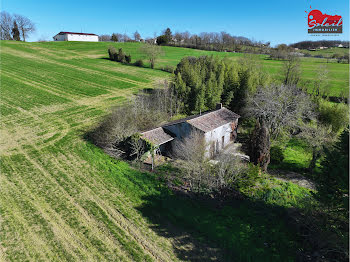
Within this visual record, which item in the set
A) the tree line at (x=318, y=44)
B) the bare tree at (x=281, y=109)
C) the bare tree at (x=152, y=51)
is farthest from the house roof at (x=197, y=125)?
the tree line at (x=318, y=44)

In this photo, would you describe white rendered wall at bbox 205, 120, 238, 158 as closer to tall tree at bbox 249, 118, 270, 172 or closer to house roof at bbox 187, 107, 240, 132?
house roof at bbox 187, 107, 240, 132

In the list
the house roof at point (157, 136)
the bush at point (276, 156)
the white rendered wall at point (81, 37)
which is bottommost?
the bush at point (276, 156)

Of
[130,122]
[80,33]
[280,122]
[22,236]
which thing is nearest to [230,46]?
[80,33]

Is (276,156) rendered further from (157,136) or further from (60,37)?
(60,37)

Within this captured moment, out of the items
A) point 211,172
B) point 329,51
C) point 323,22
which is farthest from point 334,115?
point 329,51

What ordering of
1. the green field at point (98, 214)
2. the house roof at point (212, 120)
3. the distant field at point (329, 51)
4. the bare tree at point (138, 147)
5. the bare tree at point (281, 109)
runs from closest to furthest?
the green field at point (98, 214)
the bare tree at point (138, 147)
the house roof at point (212, 120)
the bare tree at point (281, 109)
the distant field at point (329, 51)

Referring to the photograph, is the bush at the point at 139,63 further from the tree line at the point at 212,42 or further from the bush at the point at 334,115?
the bush at the point at 334,115

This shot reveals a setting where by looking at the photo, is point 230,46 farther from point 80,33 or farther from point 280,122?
point 280,122
